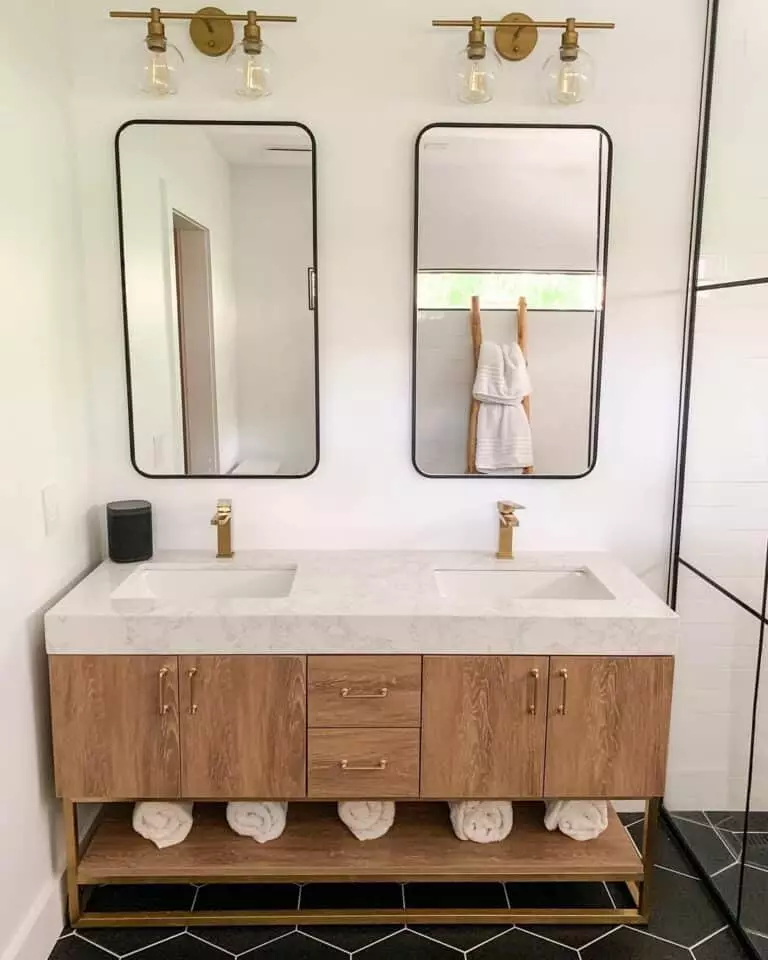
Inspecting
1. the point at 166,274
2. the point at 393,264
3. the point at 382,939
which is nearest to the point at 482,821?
the point at 382,939

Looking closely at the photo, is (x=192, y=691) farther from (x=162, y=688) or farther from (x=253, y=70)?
(x=253, y=70)

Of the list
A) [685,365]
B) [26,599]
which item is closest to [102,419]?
[26,599]

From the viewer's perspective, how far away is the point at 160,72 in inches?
81.0

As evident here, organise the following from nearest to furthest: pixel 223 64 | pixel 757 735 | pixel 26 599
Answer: pixel 26 599 < pixel 757 735 < pixel 223 64

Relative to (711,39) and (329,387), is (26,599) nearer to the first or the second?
(329,387)

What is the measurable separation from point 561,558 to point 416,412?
0.60m

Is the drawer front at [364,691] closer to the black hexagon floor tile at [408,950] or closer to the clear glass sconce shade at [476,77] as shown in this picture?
the black hexagon floor tile at [408,950]

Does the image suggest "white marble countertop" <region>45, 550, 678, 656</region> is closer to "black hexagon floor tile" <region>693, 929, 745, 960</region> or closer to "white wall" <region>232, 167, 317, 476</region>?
"white wall" <region>232, 167, 317, 476</region>

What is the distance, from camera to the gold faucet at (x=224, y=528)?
89.8 inches

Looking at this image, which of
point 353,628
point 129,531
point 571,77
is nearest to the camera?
point 353,628

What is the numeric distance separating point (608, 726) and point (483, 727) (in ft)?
0.98

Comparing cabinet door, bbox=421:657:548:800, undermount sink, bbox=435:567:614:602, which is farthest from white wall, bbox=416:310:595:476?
cabinet door, bbox=421:657:548:800

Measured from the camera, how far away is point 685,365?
2314 millimetres

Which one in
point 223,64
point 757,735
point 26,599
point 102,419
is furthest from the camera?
point 102,419
